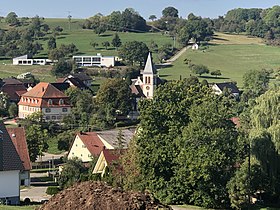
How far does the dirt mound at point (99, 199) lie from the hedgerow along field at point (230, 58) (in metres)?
83.8

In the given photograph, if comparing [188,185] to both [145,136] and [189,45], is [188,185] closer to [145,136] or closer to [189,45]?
[145,136]

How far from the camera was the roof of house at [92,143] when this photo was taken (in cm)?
4569

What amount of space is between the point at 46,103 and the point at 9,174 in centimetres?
4131

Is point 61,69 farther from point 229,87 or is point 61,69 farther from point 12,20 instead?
point 12,20

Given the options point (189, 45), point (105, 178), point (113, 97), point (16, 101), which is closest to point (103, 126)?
point (113, 97)

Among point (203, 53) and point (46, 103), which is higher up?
point (203, 53)

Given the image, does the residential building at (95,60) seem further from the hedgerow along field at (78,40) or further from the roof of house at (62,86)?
the roof of house at (62,86)

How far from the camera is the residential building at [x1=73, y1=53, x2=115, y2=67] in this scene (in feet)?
359

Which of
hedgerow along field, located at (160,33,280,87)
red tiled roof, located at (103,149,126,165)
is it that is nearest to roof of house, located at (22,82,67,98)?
hedgerow along field, located at (160,33,280,87)

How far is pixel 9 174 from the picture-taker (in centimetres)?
2880

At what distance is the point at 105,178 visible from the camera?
32625mm

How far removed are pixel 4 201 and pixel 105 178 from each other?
243 inches

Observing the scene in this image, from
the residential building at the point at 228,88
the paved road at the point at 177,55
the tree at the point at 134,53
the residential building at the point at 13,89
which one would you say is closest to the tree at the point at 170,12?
the paved road at the point at 177,55

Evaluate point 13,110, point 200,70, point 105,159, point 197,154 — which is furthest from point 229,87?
point 197,154
